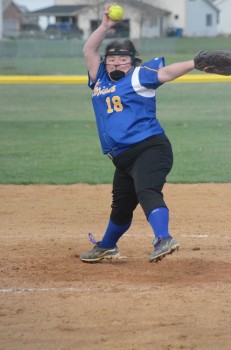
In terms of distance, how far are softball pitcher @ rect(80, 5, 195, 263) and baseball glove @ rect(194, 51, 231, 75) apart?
0.33 feet

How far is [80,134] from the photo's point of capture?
16828mm

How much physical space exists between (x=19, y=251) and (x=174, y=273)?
5.12 ft

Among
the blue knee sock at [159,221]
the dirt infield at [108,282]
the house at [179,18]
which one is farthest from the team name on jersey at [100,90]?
the house at [179,18]

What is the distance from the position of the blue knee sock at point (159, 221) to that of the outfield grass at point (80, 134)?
A: 5.33 m

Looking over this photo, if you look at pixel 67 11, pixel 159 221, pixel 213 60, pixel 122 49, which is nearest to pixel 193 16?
pixel 67 11

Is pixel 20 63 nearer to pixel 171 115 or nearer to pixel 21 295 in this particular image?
pixel 171 115

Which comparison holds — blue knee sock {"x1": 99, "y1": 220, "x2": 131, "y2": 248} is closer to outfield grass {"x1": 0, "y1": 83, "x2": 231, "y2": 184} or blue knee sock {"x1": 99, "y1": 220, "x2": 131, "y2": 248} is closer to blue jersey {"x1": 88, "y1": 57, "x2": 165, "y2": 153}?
blue jersey {"x1": 88, "y1": 57, "x2": 165, "y2": 153}

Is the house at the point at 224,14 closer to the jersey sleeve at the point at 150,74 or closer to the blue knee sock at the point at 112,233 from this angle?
the blue knee sock at the point at 112,233

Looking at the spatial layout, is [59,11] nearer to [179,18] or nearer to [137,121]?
[179,18]

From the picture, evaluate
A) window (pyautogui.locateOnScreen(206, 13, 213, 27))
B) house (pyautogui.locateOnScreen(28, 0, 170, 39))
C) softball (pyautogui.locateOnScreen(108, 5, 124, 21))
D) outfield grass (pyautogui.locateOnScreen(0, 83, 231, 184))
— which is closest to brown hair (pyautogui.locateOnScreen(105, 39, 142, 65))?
softball (pyautogui.locateOnScreen(108, 5, 124, 21))

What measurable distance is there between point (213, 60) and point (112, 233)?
1720 millimetres

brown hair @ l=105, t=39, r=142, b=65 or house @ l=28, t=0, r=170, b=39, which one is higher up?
brown hair @ l=105, t=39, r=142, b=65

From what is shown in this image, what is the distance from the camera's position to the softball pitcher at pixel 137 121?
6461 millimetres

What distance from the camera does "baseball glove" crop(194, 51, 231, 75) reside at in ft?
21.3
